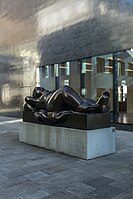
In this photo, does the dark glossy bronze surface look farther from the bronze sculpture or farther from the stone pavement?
the stone pavement

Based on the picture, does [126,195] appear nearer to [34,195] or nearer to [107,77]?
[34,195]

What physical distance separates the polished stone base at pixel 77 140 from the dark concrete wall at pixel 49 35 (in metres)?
5.43

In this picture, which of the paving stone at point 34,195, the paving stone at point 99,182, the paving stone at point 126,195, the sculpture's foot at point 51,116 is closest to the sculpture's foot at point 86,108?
the sculpture's foot at point 51,116

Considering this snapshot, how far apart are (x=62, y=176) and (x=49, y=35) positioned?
1143 cm

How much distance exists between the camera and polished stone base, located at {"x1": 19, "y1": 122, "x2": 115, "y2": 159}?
589cm

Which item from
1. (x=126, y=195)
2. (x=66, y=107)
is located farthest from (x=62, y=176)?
(x=66, y=107)

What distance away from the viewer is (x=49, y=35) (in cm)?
1462

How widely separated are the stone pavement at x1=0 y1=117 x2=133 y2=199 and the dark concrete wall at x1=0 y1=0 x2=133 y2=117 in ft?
20.5

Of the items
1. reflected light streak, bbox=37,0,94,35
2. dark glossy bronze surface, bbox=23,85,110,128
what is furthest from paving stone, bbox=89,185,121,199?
reflected light streak, bbox=37,0,94,35

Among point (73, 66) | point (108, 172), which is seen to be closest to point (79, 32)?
point (73, 66)

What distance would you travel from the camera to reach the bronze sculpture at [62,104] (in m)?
6.21

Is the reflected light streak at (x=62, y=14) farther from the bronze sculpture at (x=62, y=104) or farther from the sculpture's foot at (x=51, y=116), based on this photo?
the sculpture's foot at (x=51, y=116)

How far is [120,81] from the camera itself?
36.7ft

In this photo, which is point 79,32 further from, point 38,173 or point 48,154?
point 38,173
